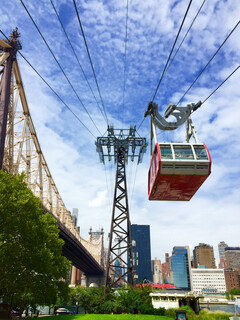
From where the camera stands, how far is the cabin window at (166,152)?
54.2 feet

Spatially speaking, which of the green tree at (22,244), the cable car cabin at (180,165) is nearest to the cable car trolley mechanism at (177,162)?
the cable car cabin at (180,165)

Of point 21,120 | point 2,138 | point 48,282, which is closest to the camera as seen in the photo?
point 48,282

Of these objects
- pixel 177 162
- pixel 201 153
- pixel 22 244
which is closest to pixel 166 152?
pixel 177 162

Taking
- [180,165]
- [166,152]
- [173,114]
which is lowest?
[180,165]

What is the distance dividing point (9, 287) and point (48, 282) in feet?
11.2

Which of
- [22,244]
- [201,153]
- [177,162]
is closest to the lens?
[177,162]

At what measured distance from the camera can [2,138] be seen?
25.1m

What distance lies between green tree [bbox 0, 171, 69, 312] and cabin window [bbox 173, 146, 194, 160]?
37.5ft

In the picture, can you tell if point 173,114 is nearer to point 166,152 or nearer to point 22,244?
point 166,152

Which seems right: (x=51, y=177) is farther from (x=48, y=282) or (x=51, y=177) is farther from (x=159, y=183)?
(x=159, y=183)

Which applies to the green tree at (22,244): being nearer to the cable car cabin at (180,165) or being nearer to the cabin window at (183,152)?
the cable car cabin at (180,165)

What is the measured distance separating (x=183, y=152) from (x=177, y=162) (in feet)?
3.53

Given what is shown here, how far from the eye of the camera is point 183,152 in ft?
56.1

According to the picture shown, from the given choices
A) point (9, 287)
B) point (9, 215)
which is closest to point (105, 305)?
point (9, 287)
